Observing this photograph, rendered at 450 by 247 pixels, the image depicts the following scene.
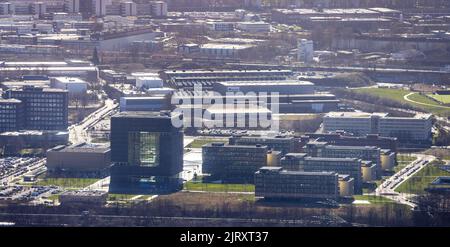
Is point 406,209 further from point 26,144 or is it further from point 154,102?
point 154,102

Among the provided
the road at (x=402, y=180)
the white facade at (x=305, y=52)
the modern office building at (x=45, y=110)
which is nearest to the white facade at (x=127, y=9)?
the white facade at (x=305, y=52)

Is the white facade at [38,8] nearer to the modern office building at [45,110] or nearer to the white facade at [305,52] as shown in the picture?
the white facade at [305,52]

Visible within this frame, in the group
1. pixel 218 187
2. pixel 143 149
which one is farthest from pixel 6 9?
pixel 218 187

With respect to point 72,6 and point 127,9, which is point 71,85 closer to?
point 72,6

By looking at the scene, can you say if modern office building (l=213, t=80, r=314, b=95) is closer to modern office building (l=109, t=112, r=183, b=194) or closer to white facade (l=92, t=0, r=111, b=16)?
modern office building (l=109, t=112, r=183, b=194)

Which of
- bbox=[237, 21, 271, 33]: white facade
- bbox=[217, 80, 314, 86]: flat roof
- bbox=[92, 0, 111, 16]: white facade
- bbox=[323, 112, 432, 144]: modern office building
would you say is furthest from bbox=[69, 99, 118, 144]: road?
bbox=[92, 0, 111, 16]: white facade
